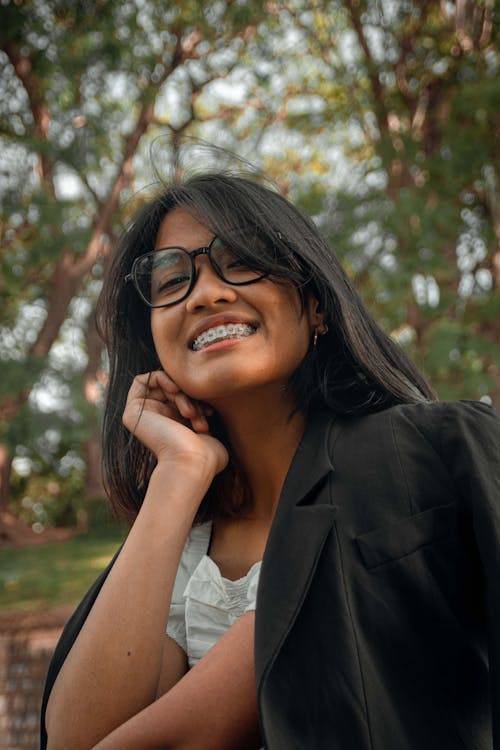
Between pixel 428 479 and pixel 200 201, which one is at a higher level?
pixel 200 201

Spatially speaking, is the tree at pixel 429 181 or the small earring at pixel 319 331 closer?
the small earring at pixel 319 331

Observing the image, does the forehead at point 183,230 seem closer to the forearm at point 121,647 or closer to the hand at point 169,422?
the hand at point 169,422

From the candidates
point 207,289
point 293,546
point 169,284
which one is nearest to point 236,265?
point 207,289

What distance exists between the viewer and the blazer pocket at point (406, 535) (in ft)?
4.81

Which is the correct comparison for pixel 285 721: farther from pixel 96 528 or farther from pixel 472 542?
pixel 96 528

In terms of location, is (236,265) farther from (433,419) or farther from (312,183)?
(312,183)

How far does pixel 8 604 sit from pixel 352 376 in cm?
757

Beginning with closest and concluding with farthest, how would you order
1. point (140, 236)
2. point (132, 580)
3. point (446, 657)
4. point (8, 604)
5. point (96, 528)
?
point (446, 657) < point (132, 580) < point (140, 236) < point (8, 604) < point (96, 528)

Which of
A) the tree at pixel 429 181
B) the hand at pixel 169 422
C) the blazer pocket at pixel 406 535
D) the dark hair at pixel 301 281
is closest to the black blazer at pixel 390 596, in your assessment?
the blazer pocket at pixel 406 535

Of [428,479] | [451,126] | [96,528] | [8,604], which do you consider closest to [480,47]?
[451,126]

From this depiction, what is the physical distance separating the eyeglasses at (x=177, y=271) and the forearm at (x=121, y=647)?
23.2 inches

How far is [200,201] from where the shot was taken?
1973 millimetres

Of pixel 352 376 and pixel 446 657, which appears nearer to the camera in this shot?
pixel 446 657

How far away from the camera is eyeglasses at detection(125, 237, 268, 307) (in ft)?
6.13
